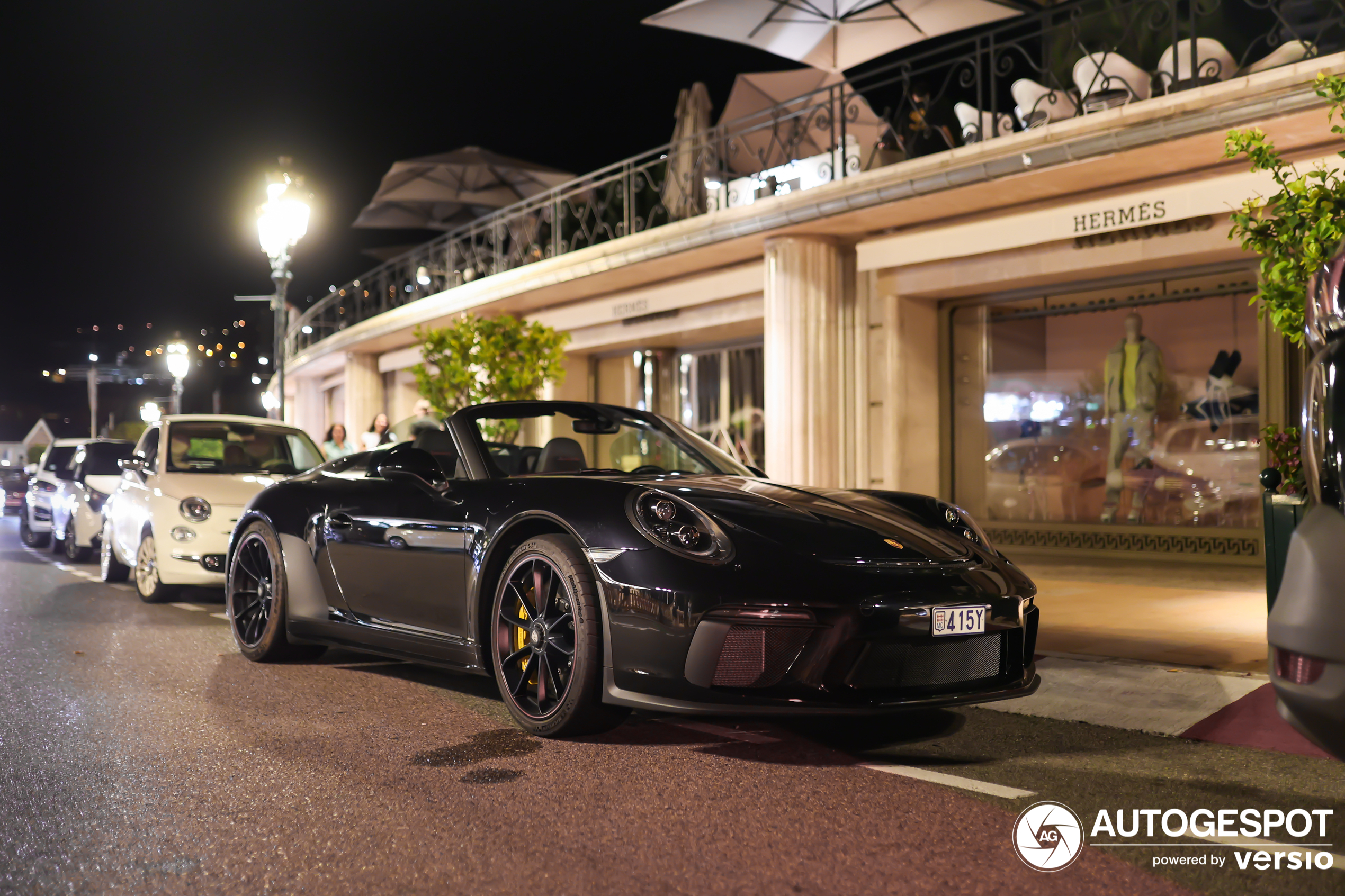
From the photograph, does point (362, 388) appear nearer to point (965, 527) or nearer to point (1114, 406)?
point (1114, 406)

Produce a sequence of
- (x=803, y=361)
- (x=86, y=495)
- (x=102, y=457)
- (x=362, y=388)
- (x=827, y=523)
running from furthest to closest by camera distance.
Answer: (x=362, y=388) < (x=102, y=457) < (x=86, y=495) < (x=803, y=361) < (x=827, y=523)

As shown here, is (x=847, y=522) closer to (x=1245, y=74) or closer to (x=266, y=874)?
(x=266, y=874)

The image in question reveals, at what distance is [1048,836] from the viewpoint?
3.19 m

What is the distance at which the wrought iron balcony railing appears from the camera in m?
9.22

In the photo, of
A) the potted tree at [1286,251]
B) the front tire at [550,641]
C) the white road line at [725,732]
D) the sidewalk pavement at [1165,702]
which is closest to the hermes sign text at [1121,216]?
the potted tree at [1286,251]

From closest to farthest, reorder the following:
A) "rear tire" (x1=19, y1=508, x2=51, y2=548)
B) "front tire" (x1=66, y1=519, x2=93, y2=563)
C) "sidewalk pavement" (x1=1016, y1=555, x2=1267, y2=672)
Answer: "sidewalk pavement" (x1=1016, y1=555, x2=1267, y2=672)
"front tire" (x1=66, y1=519, x2=93, y2=563)
"rear tire" (x1=19, y1=508, x2=51, y2=548)

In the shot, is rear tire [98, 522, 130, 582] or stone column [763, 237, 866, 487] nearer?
rear tire [98, 522, 130, 582]

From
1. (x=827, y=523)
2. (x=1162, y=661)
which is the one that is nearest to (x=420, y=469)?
(x=827, y=523)

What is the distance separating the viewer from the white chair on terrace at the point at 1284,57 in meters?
8.49

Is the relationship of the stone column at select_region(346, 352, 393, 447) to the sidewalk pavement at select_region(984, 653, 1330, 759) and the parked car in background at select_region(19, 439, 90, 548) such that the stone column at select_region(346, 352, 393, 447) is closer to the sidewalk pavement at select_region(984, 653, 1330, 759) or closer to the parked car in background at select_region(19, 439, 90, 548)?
the parked car in background at select_region(19, 439, 90, 548)

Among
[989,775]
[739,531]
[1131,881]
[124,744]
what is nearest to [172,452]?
[124,744]

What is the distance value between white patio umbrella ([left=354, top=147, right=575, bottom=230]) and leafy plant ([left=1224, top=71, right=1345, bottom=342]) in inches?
680

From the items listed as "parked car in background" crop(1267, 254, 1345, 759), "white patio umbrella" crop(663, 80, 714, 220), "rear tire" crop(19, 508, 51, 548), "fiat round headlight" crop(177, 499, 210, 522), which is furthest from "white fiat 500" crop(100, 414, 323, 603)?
"parked car in background" crop(1267, 254, 1345, 759)

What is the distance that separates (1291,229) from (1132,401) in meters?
6.97
